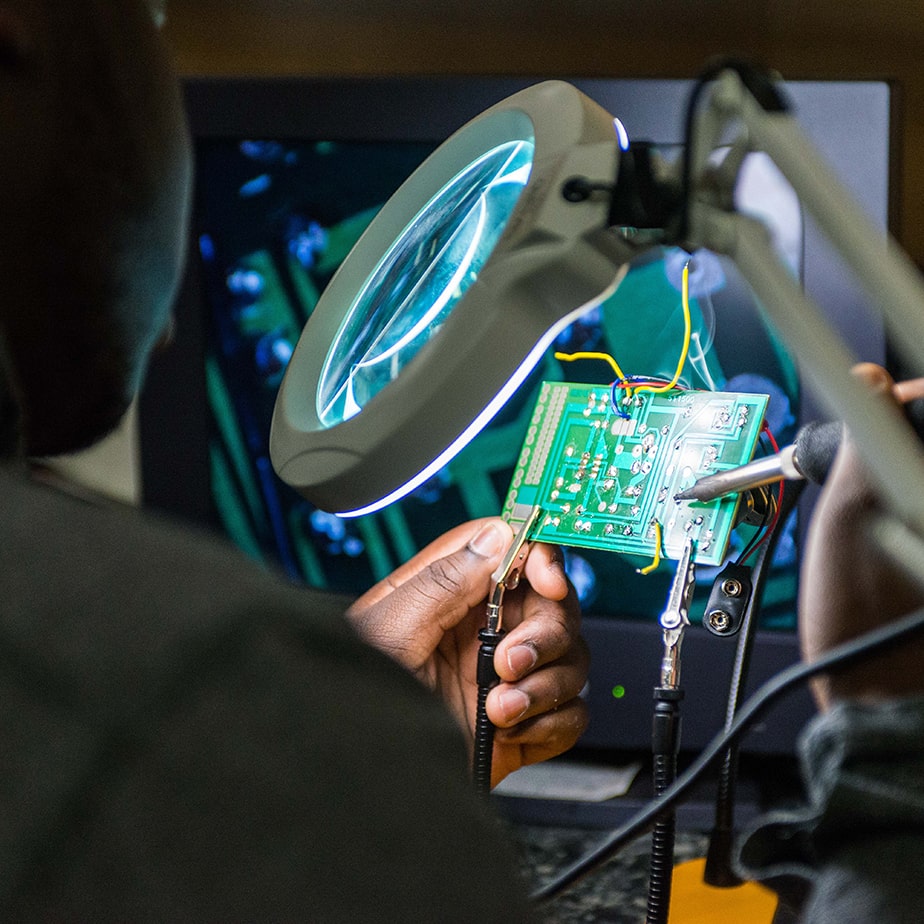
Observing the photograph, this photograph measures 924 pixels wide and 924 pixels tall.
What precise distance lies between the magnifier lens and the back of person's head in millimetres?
95

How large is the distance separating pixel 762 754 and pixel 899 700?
67 centimetres

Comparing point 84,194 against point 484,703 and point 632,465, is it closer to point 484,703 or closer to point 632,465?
point 632,465

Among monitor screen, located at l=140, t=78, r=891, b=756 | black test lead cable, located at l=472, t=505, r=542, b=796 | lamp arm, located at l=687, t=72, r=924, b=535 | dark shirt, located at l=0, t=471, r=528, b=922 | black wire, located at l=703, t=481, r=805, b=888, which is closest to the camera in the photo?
dark shirt, located at l=0, t=471, r=528, b=922

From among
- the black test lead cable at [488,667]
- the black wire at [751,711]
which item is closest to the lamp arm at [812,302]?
the black wire at [751,711]

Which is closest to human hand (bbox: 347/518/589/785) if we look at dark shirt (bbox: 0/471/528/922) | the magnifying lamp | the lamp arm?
the magnifying lamp

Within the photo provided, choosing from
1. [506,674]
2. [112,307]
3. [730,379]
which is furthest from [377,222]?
[730,379]

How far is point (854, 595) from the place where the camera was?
0.36 m

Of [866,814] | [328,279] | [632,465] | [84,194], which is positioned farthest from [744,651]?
[328,279]

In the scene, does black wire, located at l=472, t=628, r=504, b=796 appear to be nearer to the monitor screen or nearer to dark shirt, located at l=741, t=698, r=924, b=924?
the monitor screen

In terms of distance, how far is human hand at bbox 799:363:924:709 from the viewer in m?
0.35

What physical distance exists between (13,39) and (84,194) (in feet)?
0.16

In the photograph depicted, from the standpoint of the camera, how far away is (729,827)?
0.60 metres

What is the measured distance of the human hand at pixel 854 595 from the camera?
0.35 m

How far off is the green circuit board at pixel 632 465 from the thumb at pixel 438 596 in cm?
9
